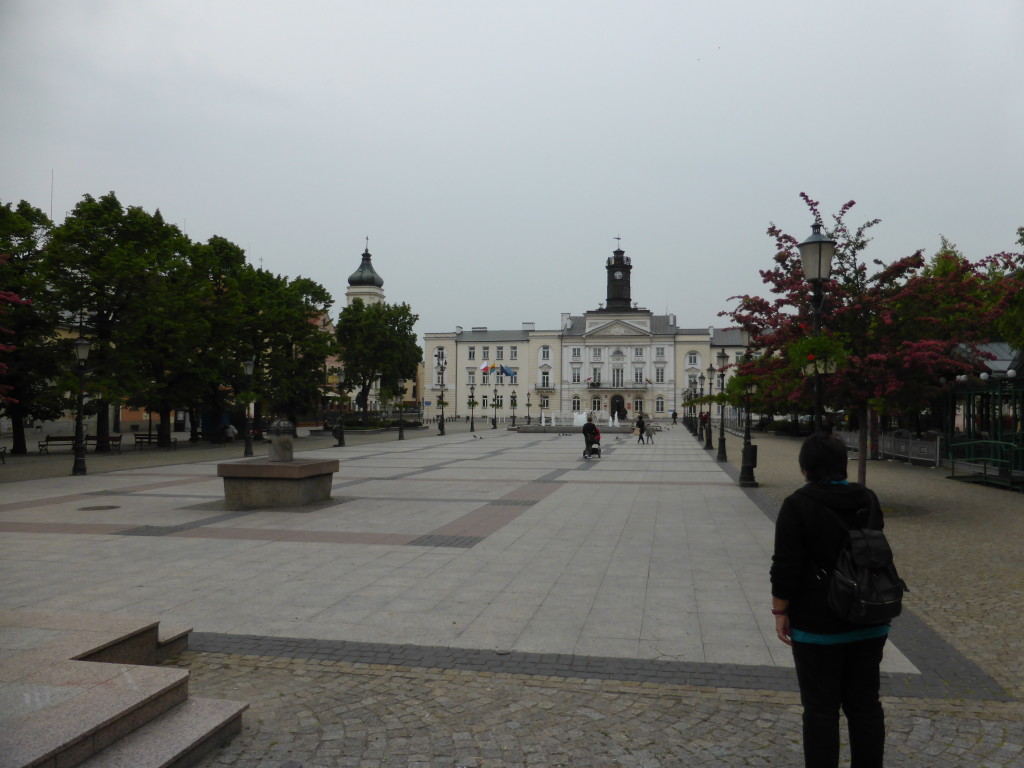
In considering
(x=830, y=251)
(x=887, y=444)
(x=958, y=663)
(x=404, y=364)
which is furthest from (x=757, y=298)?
(x=404, y=364)

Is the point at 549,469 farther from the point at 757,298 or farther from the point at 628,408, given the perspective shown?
the point at 628,408

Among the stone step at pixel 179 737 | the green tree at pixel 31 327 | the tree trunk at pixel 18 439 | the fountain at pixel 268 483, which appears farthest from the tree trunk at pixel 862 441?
the tree trunk at pixel 18 439

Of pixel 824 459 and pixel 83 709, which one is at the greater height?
pixel 824 459

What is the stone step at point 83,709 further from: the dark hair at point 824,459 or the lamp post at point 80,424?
the lamp post at point 80,424

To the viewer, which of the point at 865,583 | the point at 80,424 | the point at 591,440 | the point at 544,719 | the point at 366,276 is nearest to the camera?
the point at 865,583

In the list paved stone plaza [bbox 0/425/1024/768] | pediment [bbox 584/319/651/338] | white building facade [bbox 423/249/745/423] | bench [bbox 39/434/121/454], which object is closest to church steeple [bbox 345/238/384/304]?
white building facade [bbox 423/249/745/423]

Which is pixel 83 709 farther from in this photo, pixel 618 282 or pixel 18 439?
pixel 618 282

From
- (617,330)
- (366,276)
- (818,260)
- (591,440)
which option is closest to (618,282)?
(617,330)

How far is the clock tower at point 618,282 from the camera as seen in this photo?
11144 centimetres

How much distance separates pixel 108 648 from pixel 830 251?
9.63 m

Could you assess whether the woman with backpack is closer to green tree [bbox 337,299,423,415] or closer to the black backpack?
the black backpack

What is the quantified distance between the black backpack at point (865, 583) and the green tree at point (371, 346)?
52541 millimetres

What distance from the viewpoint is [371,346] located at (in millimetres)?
55062

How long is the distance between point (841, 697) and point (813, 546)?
74 cm
